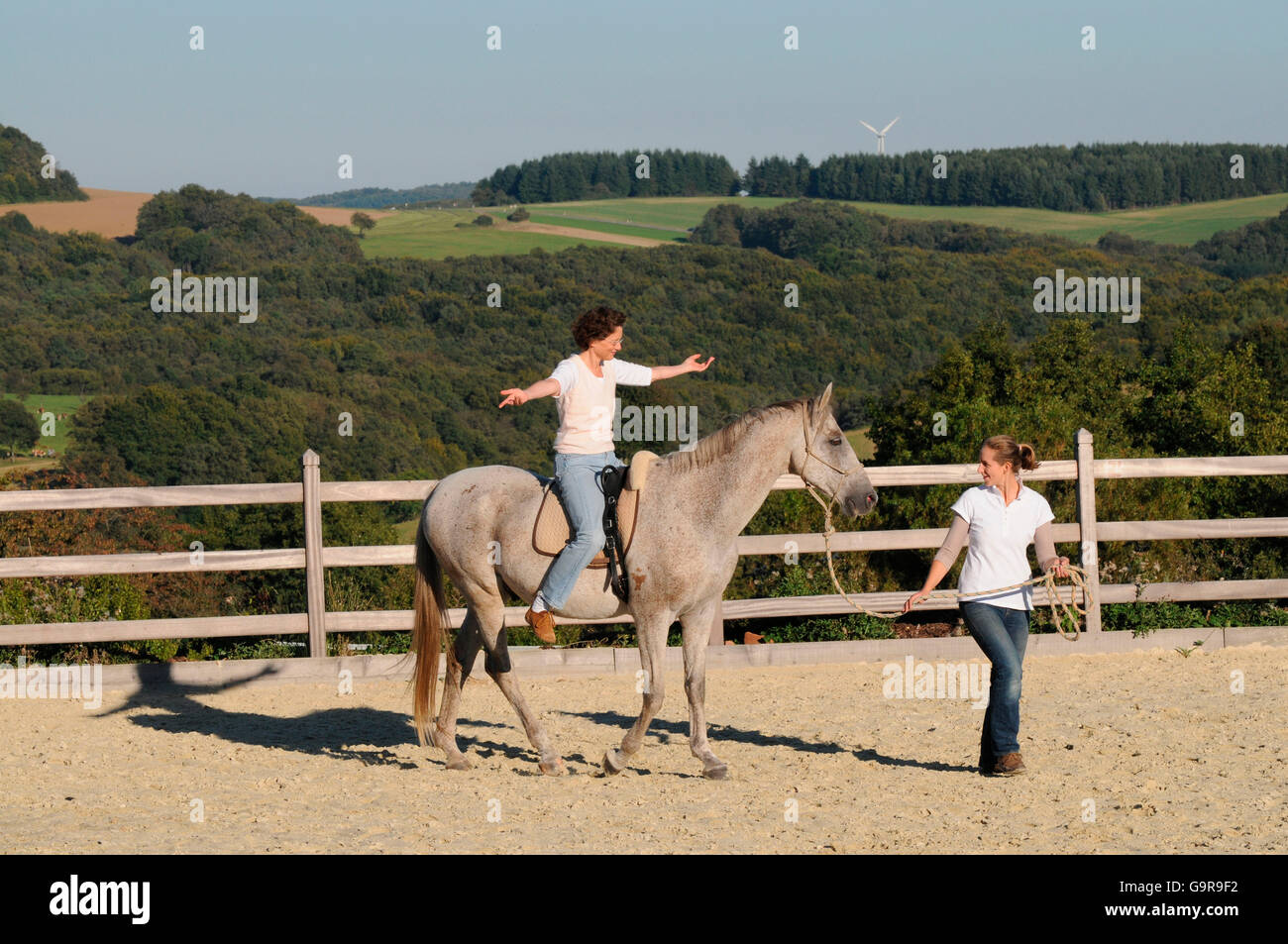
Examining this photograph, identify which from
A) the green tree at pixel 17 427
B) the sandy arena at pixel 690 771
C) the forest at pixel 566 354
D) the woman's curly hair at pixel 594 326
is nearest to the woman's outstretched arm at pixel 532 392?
the woman's curly hair at pixel 594 326

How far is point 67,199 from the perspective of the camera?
8544 cm

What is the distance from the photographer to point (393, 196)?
13975 centimetres

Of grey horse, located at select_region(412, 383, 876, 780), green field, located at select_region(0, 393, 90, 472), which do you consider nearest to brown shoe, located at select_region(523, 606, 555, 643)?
grey horse, located at select_region(412, 383, 876, 780)

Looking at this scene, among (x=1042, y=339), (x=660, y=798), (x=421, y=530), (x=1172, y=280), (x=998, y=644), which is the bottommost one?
(x=660, y=798)

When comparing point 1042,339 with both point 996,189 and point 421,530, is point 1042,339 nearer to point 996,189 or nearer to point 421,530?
point 421,530

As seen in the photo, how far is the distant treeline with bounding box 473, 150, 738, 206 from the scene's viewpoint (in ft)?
359

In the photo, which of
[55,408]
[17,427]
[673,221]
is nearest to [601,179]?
[673,221]

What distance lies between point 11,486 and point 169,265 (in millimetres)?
68733

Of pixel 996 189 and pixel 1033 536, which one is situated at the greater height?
pixel 996 189

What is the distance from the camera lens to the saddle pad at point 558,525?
6418mm

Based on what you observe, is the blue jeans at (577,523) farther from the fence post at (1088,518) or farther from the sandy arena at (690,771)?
the fence post at (1088,518)

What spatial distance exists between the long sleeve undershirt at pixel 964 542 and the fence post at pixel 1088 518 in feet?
13.1

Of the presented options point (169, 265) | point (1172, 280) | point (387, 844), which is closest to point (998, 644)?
point (387, 844)

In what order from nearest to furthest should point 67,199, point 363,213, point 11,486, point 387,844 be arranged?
point 387,844, point 11,486, point 67,199, point 363,213
